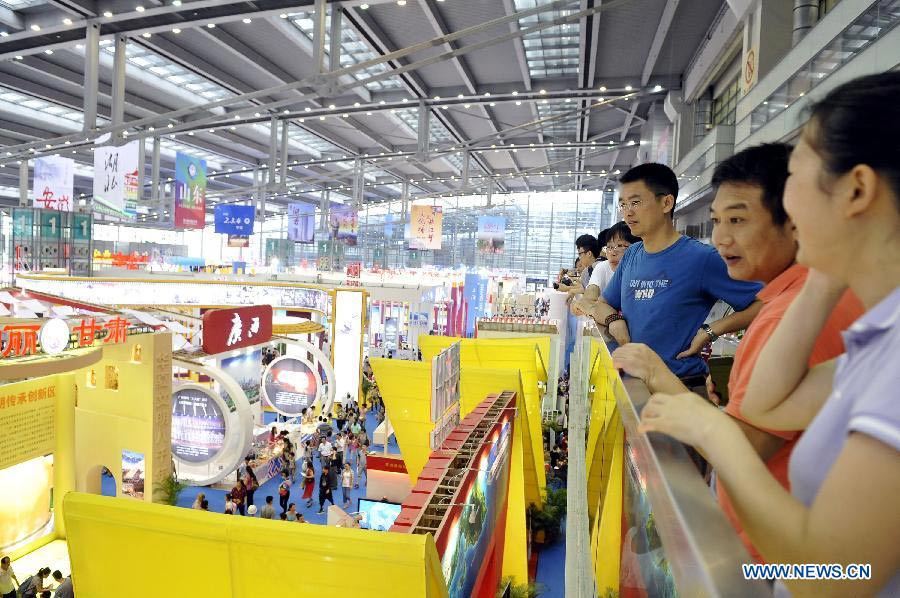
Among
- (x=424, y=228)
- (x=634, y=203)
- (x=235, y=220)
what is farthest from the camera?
(x=424, y=228)

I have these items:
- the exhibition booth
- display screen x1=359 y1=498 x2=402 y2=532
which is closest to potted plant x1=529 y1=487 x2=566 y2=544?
display screen x1=359 y1=498 x2=402 y2=532

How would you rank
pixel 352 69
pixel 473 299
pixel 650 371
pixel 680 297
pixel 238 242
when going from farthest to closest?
1. pixel 238 242
2. pixel 473 299
3. pixel 352 69
4. pixel 680 297
5. pixel 650 371

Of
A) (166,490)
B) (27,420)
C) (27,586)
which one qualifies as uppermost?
(27,420)

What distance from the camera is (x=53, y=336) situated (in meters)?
6.62

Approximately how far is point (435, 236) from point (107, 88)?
1071 cm

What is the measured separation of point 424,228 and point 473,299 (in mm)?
3671

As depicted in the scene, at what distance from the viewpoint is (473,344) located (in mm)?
9172

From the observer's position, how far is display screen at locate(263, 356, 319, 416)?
12.0 m

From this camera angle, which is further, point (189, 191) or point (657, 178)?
point (189, 191)

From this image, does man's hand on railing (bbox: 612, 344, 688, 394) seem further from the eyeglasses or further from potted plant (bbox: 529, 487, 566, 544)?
potted plant (bbox: 529, 487, 566, 544)

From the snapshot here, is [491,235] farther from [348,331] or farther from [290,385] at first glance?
[290,385]

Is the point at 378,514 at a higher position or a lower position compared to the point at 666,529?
lower

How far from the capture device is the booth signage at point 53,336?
618cm

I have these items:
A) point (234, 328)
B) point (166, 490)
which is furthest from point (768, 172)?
point (166, 490)
